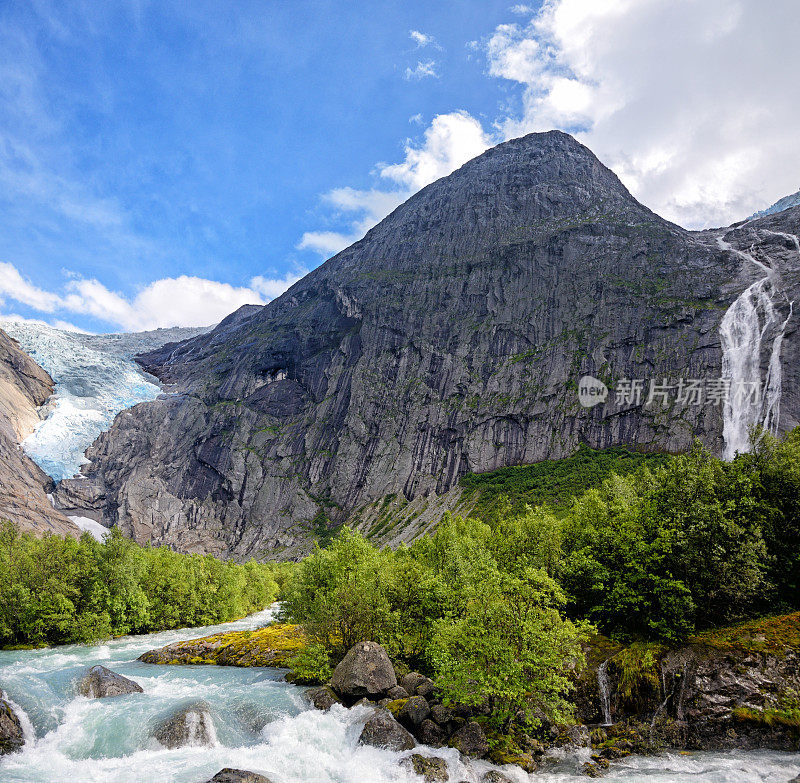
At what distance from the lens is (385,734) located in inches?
1032

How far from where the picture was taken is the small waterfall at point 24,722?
82.5ft

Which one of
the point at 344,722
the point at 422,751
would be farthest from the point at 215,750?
the point at 422,751

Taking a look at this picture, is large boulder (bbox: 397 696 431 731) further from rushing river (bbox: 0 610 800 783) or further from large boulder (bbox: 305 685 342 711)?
large boulder (bbox: 305 685 342 711)

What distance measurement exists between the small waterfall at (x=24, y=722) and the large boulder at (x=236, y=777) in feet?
36.7

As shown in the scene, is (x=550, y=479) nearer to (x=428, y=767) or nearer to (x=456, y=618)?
(x=456, y=618)

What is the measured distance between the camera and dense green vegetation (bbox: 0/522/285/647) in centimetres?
5259

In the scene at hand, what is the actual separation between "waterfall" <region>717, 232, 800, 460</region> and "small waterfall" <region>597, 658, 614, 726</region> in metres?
111

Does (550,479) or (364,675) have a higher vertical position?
(550,479)

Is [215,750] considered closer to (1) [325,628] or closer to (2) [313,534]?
(1) [325,628]

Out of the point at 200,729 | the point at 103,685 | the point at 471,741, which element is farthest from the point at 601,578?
the point at 103,685

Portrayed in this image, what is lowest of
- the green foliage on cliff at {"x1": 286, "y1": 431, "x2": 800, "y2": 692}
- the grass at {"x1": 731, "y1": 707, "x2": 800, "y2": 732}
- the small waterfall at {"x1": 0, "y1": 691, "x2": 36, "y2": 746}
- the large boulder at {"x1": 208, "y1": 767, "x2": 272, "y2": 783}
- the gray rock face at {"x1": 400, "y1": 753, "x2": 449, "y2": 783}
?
the small waterfall at {"x1": 0, "y1": 691, "x2": 36, "y2": 746}

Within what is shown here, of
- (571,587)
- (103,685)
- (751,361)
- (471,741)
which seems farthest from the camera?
(751,361)

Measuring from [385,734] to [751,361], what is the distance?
151 m

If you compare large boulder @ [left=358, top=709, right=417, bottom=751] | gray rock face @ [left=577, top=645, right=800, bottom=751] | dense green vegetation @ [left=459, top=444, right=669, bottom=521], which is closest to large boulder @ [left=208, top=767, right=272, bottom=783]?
large boulder @ [left=358, top=709, right=417, bottom=751]
